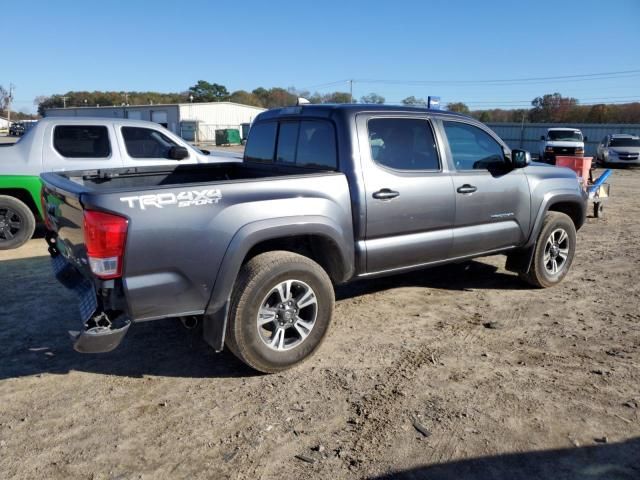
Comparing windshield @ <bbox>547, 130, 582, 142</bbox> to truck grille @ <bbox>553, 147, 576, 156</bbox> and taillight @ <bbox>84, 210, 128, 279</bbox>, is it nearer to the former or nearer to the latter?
truck grille @ <bbox>553, 147, 576, 156</bbox>

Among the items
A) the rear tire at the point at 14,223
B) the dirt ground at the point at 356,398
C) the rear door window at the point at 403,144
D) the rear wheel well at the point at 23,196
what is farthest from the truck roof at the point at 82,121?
the rear door window at the point at 403,144

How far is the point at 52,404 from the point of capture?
3471 mm

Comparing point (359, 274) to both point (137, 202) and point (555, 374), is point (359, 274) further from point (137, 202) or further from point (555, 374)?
point (137, 202)

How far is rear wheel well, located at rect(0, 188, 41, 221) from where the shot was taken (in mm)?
7422

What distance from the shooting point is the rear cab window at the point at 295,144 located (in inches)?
172

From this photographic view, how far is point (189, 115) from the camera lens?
60125 mm

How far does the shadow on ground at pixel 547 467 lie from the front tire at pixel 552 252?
296 cm

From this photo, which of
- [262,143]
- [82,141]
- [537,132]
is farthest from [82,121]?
[537,132]

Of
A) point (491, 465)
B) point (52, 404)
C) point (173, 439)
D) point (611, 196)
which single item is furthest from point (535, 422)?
point (611, 196)

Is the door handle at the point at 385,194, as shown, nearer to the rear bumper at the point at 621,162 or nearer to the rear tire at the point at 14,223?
the rear tire at the point at 14,223

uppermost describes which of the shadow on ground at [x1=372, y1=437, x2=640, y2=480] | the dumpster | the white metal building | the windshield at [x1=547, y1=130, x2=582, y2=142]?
the white metal building

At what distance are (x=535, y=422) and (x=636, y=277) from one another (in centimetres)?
405

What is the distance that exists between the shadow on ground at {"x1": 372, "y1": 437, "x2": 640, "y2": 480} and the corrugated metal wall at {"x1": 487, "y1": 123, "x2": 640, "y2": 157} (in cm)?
3434

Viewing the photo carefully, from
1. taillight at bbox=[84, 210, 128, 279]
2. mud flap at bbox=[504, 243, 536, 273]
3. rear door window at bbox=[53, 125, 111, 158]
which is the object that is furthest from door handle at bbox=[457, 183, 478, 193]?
rear door window at bbox=[53, 125, 111, 158]
